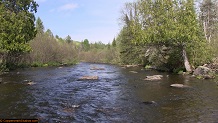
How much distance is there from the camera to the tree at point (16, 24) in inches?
1435

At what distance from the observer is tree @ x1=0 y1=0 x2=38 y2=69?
3644 centimetres

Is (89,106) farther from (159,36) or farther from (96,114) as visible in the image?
(159,36)

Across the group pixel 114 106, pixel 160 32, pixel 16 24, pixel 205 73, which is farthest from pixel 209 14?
pixel 114 106

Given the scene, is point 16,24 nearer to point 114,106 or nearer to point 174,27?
point 174,27

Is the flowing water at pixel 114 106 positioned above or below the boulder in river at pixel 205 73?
below

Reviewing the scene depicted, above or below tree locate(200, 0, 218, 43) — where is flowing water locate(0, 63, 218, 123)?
below

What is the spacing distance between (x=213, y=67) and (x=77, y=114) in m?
25.7

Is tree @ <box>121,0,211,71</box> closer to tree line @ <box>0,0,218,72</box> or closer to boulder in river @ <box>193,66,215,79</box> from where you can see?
tree line @ <box>0,0,218,72</box>

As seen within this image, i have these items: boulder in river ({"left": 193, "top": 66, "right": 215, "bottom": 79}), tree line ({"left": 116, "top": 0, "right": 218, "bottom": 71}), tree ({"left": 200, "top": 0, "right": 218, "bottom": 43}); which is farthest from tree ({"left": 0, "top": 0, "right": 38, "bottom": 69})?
tree ({"left": 200, "top": 0, "right": 218, "bottom": 43})

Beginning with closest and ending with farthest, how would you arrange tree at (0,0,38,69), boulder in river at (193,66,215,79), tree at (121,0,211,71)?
boulder in river at (193,66,215,79) < tree at (121,0,211,71) < tree at (0,0,38,69)

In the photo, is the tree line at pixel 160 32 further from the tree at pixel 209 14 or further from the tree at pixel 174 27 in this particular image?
the tree at pixel 209 14

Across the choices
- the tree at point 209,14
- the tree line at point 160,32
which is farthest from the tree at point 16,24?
the tree at point 209,14

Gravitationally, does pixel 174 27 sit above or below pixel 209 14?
below

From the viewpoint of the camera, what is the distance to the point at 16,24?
37.7 meters
